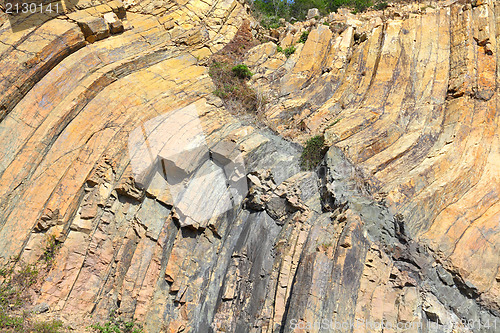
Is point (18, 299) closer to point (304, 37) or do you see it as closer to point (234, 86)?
point (234, 86)

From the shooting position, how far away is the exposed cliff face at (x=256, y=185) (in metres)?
8.85

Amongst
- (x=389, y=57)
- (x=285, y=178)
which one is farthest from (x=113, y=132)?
A: (x=389, y=57)

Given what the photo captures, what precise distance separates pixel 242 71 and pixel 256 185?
5.66m

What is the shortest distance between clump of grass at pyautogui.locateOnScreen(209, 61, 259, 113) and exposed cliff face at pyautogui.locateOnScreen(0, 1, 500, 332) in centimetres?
53

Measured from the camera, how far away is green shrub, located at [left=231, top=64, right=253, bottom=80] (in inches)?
580

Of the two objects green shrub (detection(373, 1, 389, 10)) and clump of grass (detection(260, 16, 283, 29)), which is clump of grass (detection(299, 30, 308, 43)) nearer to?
clump of grass (detection(260, 16, 283, 29))

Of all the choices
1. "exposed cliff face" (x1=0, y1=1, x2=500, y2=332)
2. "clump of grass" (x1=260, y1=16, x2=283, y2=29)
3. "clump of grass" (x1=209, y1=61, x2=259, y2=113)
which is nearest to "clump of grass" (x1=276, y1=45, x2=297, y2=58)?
"clump of grass" (x1=209, y1=61, x2=259, y2=113)

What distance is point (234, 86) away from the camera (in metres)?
14.1

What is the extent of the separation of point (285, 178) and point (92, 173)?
5.39m

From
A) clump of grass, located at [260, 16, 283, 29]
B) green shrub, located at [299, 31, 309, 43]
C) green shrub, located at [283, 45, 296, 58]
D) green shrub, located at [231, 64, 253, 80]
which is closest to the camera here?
green shrub, located at [231, 64, 253, 80]

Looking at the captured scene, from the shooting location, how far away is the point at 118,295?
9.59 meters

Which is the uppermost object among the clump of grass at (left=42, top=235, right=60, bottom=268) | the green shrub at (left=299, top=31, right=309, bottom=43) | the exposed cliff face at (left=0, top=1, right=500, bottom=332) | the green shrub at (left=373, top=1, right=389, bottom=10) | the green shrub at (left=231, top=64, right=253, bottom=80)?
the green shrub at (left=373, top=1, right=389, bottom=10)

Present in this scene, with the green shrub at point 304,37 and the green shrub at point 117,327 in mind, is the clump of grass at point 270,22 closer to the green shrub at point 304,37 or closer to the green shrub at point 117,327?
the green shrub at point 304,37

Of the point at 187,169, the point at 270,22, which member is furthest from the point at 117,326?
the point at 270,22
